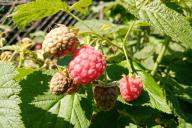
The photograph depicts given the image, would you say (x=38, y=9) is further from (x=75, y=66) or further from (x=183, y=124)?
(x=183, y=124)

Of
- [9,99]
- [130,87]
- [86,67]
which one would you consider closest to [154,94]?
[130,87]

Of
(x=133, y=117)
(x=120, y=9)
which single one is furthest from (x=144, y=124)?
(x=120, y=9)

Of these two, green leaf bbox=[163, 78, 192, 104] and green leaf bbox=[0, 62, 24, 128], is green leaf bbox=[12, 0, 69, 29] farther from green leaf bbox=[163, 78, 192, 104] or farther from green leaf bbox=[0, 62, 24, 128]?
green leaf bbox=[163, 78, 192, 104]

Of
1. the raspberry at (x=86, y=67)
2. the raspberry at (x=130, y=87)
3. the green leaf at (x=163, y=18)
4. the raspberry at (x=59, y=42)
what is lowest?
the raspberry at (x=130, y=87)

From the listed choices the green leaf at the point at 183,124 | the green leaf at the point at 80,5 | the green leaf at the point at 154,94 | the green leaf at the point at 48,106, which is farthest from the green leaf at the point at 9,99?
the green leaf at the point at 183,124

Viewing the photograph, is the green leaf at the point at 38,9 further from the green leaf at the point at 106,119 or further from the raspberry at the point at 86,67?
the green leaf at the point at 106,119

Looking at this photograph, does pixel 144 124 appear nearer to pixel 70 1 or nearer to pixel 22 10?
pixel 22 10
